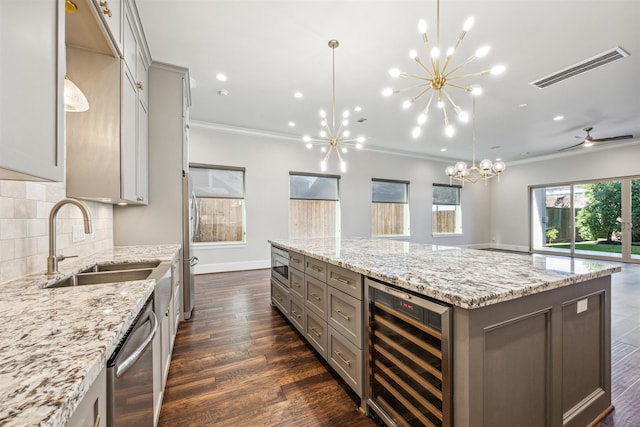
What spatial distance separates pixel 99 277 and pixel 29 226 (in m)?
0.41

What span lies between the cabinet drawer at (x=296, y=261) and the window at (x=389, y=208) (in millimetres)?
4811

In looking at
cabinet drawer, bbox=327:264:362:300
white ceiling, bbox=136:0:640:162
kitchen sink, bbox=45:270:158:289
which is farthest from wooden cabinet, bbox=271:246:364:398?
white ceiling, bbox=136:0:640:162

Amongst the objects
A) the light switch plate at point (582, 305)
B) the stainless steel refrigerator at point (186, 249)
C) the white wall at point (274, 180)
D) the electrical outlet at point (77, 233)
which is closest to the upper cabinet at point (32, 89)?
the electrical outlet at point (77, 233)

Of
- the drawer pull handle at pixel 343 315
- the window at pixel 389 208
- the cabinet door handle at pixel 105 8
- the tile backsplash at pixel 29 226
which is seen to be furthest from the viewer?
the window at pixel 389 208

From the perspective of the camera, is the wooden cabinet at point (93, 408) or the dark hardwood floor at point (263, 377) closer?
the wooden cabinet at point (93, 408)

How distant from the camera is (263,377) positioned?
1.93 meters

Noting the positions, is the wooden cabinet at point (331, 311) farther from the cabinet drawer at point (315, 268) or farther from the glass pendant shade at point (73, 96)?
the glass pendant shade at point (73, 96)

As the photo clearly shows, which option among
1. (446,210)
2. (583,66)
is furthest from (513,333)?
(446,210)

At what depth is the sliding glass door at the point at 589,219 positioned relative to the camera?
6.37 metres

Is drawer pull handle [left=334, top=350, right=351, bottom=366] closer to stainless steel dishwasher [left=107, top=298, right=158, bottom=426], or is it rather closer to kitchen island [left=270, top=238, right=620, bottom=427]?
kitchen island [left=270, top=238, right=620, bottom=427]

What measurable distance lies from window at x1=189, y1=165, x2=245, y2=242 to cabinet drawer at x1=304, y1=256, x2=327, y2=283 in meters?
3.71

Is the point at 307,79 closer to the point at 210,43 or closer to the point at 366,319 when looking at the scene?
the point at 210,43

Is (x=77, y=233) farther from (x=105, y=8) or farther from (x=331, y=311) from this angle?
(x=331, y=311)

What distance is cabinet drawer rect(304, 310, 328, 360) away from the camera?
1.99 metres
